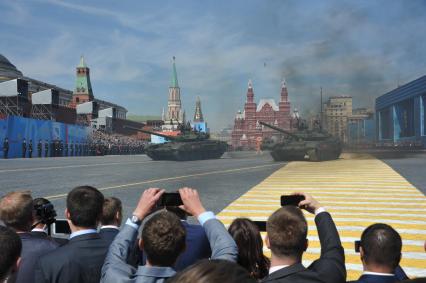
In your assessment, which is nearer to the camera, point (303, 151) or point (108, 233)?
point (108, 233)

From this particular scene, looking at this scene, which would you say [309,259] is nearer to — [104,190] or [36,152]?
[104,190]

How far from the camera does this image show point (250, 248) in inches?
130

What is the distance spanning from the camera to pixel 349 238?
25.4 ft

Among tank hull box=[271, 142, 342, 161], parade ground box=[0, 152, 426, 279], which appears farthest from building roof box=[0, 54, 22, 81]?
parade ground box=[0, 152, 426, 279]

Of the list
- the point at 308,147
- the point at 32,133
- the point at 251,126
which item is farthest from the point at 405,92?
the point at 32,133

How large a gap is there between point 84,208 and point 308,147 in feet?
94.2

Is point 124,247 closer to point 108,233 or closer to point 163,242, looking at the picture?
point 163,242

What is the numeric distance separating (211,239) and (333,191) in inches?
459

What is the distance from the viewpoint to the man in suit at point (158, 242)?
2.51m

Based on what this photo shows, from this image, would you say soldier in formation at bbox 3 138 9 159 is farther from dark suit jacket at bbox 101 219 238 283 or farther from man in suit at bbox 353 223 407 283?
man in suit at bbox 353 223 407 283

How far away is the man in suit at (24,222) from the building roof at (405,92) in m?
68.2

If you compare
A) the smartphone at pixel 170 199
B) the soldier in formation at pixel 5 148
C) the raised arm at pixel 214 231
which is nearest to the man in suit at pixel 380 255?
the raised arm at pixel 214 231

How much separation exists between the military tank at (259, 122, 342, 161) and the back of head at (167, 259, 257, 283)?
30.4 metres

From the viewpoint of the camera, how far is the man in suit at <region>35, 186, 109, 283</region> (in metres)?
3.13
